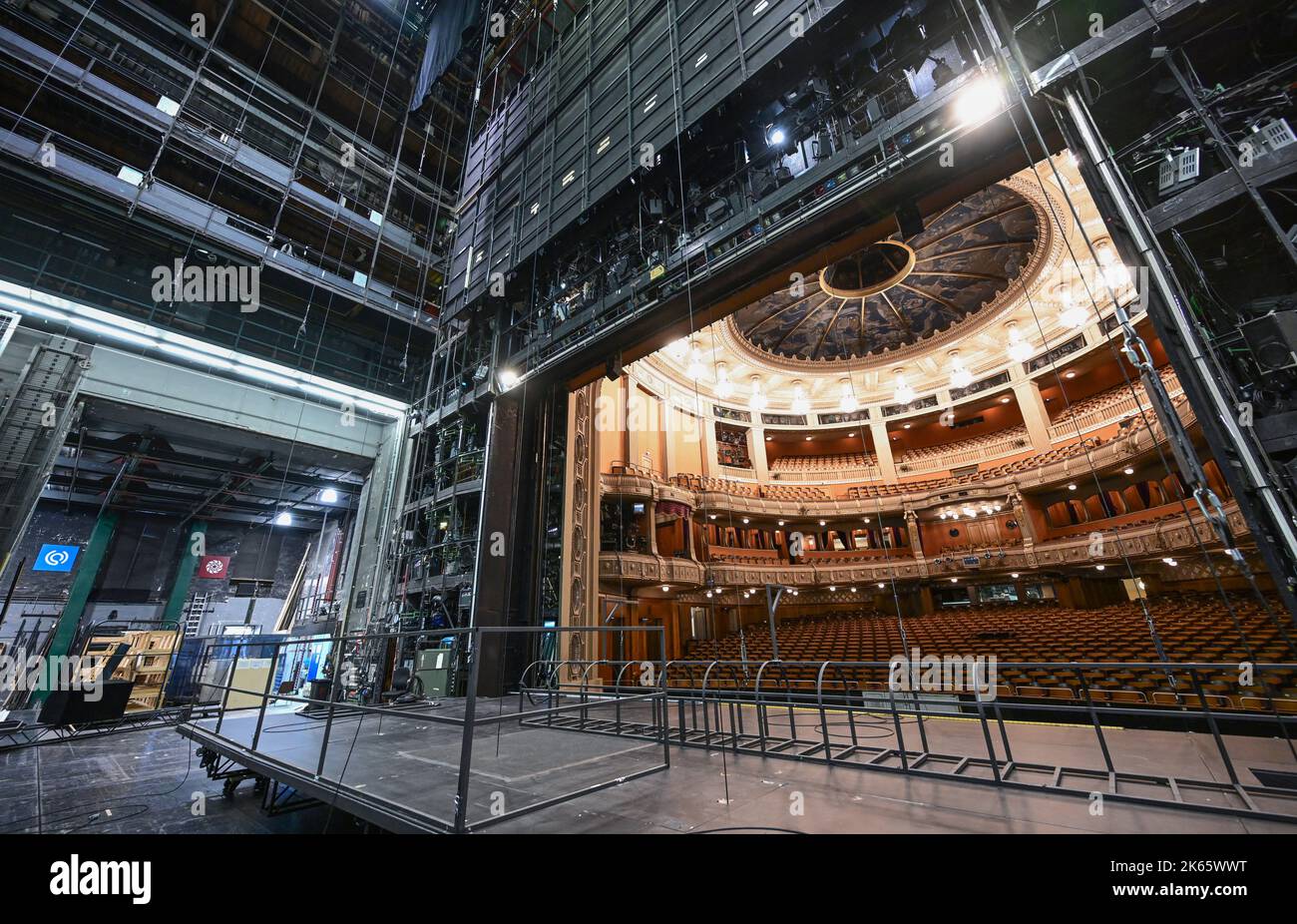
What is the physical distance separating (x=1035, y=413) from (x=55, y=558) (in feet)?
133

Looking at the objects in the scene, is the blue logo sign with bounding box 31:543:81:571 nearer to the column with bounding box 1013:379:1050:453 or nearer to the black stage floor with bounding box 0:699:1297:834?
the black stage floor with bounding box 0:699:1297:834

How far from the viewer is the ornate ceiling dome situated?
19.5 meters

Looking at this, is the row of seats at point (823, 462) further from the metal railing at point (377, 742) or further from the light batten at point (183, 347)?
the metal railing at point (377, 742)

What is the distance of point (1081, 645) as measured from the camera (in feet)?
34.1

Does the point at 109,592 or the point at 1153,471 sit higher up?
the point at 1153,471

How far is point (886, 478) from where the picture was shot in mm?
26078

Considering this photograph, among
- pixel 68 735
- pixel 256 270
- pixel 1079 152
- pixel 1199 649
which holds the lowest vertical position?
pixel 68 735

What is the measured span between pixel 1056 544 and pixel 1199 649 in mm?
12223

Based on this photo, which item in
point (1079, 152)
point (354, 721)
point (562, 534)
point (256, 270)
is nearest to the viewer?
point (1079, 152)

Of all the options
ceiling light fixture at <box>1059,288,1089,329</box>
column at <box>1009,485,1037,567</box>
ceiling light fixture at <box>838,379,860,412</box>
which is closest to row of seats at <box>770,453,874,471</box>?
ceiling light fixture at <box>838,379,860,412</box>

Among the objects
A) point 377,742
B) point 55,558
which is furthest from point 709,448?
point 55,558

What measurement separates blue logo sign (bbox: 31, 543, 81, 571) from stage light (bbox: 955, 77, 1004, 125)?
27804 millimetres

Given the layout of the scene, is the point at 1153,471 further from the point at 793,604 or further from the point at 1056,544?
the point at 793,604
